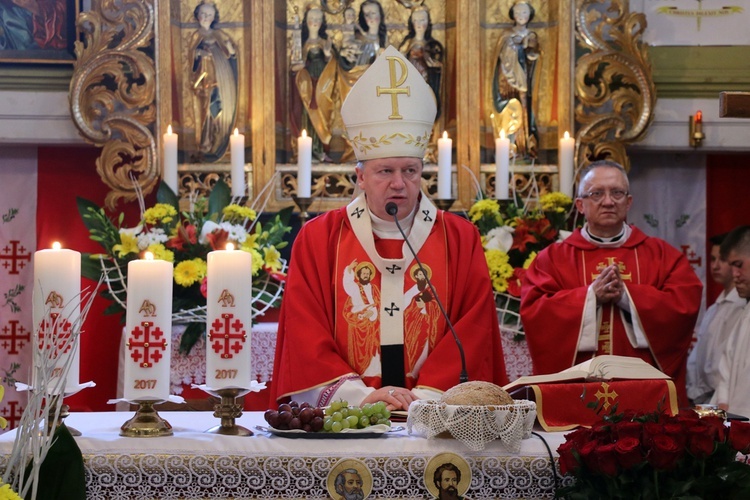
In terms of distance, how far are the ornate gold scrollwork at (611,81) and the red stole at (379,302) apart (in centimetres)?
266

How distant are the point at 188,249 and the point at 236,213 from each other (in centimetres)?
33

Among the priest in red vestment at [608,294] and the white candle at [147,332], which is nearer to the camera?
the white candle at [147,332]

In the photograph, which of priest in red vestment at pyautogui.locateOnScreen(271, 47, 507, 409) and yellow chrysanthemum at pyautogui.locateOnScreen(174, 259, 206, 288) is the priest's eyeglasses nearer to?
priest in red vestment at pyautogui.locateOnScreen(271, 47, 507, 409)

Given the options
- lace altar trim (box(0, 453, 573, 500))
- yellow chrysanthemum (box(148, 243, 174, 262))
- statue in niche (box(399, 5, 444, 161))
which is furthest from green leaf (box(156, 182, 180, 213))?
lace altar trim (box(0, 453, 573, 500))

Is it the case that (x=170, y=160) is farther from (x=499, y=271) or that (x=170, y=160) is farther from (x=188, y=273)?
(x=499, y=271)

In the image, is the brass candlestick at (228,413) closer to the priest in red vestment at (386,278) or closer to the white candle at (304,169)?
the priest in red vestment at (386,278)

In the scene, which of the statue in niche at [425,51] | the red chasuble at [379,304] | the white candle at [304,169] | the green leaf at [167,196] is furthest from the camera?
the statue in niche at [425,51]

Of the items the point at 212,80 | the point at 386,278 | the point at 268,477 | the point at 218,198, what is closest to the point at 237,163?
the point at 218,198

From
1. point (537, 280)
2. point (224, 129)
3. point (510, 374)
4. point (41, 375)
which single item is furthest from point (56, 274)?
point (224, 129)

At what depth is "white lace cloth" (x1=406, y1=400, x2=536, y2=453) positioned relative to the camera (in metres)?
3.04

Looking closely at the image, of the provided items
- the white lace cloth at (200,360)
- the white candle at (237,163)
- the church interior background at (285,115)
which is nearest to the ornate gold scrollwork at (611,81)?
the church interior background at (285,115)

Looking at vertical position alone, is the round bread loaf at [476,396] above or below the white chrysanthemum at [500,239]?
below

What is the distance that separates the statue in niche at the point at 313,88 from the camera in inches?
273

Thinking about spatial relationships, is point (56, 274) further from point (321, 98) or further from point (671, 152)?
point (671, 152)
